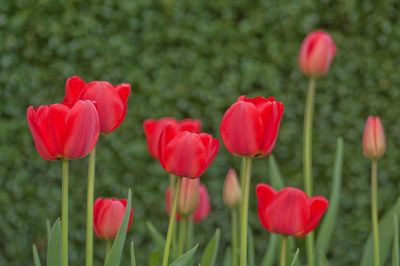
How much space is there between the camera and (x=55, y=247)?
2252 millimetres

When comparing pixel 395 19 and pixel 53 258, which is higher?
pixel 395 19

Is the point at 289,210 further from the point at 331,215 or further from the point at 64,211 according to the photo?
the point at 331,215

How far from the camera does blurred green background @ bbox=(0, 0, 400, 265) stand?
4.38 m

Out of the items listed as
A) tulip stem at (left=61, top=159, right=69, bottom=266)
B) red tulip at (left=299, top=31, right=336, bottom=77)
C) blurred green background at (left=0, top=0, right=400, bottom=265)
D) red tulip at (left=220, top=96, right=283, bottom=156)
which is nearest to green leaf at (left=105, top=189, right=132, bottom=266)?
tulip stem at (left=61, top=159, right=69, bottom=266)

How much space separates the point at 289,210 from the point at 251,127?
299 millimetres

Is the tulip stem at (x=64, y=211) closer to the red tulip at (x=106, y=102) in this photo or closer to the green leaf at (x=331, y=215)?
the red tulip at (x=106, y=102)

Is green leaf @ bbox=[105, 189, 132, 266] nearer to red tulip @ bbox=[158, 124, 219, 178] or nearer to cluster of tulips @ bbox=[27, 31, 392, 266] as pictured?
cluster of tulips @ bbox=[27, 31, 392, 266]

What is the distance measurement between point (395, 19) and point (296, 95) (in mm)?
537

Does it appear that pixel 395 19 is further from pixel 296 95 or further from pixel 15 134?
pixel 15 134

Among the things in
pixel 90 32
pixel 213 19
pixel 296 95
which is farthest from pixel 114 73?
pixel 296 95

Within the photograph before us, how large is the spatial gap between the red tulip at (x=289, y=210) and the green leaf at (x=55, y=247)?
0.46 m

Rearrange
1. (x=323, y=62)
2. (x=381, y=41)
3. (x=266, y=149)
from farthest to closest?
1. (x=381, y=41)
2. (x=323, y=62)
3. (x=266, y=149)

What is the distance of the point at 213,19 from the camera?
4.46m

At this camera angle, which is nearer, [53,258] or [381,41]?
[53,258]
